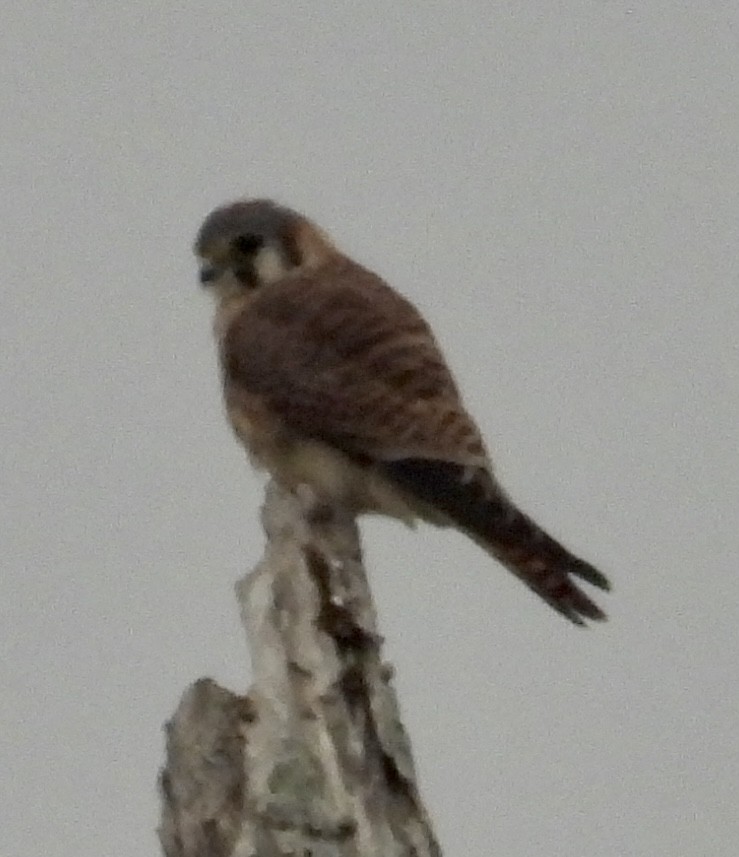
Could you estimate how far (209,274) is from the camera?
6023 millimetres

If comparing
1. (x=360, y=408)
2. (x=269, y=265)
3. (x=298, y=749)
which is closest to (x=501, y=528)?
(x=360, y=408)

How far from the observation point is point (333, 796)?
Result: 11.3ft

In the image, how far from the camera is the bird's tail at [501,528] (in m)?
4.54

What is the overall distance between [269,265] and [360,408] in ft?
3.02

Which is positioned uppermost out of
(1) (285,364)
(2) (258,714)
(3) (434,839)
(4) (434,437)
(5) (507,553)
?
(1) (285,364)

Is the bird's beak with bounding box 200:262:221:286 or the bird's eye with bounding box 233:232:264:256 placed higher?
the bird's eye with bounding box 233:232:264:256

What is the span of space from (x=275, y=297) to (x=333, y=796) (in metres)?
2.41

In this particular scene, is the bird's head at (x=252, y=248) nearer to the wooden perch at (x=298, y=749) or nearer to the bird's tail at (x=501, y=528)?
the bird's tail at (x=501, y=528)

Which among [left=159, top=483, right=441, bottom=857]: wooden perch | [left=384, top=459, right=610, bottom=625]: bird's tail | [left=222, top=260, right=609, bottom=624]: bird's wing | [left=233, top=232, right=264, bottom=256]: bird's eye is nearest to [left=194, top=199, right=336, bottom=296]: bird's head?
[left=233, top=232, right=264, bottom=256]: bird's eye

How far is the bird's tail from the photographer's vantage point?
4535mm

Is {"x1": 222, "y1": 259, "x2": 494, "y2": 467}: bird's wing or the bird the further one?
{"x1": 222, "y1": 259, "x2": 494, "y2": 467}: bird's wing

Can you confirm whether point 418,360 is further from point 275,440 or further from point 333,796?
point 333,796

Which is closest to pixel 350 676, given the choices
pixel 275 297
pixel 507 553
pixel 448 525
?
pixel 507 553

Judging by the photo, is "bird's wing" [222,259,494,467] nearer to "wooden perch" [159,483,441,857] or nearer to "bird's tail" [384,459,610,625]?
"bird's tail" [384,459,610,625]
